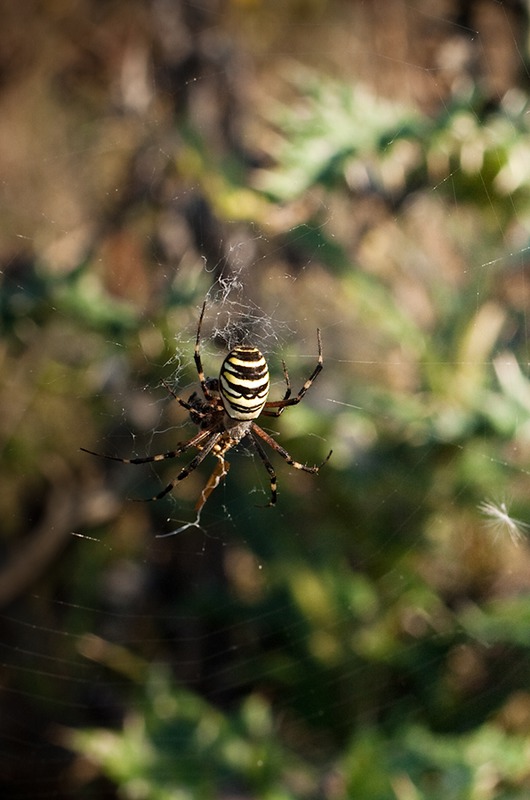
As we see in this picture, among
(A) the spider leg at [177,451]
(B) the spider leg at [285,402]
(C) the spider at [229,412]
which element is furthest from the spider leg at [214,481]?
(B) the spider leg at [285,402]

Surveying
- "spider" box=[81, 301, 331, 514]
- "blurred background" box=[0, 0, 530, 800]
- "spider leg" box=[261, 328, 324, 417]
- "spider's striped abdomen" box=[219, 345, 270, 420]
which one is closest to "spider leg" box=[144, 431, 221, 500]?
"spider" box=[81, 301, 331, 514]

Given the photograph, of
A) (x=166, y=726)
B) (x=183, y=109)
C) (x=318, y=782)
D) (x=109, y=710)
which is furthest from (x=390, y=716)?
(x=183, y=109)

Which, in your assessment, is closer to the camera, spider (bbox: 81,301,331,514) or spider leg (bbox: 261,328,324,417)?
spider (bbox: 81,301,331,514)

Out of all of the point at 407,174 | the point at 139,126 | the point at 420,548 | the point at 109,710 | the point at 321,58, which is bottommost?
the point at 109,710

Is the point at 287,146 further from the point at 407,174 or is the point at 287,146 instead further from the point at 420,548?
the point at 420,548

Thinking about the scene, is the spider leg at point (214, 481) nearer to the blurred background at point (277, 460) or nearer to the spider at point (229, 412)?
the spider at point (229, 412)

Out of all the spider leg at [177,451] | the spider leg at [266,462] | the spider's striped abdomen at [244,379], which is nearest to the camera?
the spider's striped abdomen at [244,379]

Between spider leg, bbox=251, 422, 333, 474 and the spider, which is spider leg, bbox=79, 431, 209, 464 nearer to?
the spider
